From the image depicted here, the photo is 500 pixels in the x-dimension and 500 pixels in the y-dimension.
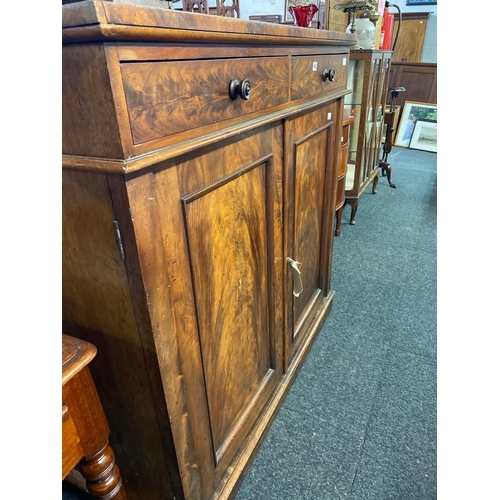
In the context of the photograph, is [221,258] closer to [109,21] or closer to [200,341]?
[200,341]

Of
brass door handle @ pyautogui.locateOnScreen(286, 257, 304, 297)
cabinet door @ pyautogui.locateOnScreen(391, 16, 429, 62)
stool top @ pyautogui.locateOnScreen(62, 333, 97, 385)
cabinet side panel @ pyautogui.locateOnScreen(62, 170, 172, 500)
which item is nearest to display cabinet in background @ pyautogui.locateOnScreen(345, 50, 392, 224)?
brass door handle @ pyautogui.locateOnScreen(286, 257, 304, 297)

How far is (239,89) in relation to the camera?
62 centimetres

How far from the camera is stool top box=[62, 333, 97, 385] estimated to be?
0.51 metres

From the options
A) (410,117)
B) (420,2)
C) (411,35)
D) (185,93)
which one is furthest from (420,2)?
(185,93)

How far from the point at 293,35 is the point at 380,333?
3.95ft

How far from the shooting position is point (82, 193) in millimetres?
515

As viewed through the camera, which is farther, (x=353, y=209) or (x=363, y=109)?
(x=353, y=209)

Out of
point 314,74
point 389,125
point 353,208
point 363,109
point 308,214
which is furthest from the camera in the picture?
point 389,125

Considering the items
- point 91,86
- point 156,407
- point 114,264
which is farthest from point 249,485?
point 91,86

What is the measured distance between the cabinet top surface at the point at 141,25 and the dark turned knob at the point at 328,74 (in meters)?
0.46

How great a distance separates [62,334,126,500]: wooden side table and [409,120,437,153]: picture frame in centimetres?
433

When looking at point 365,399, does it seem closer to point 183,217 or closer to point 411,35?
point 183,217

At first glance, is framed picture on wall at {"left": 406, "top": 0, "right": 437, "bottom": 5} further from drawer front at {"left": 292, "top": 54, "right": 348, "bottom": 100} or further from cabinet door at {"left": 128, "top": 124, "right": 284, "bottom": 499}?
cabinet door at {"left": 128, "top": 124, "right": 284, "bottom": 499}

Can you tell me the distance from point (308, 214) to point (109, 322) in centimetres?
75
